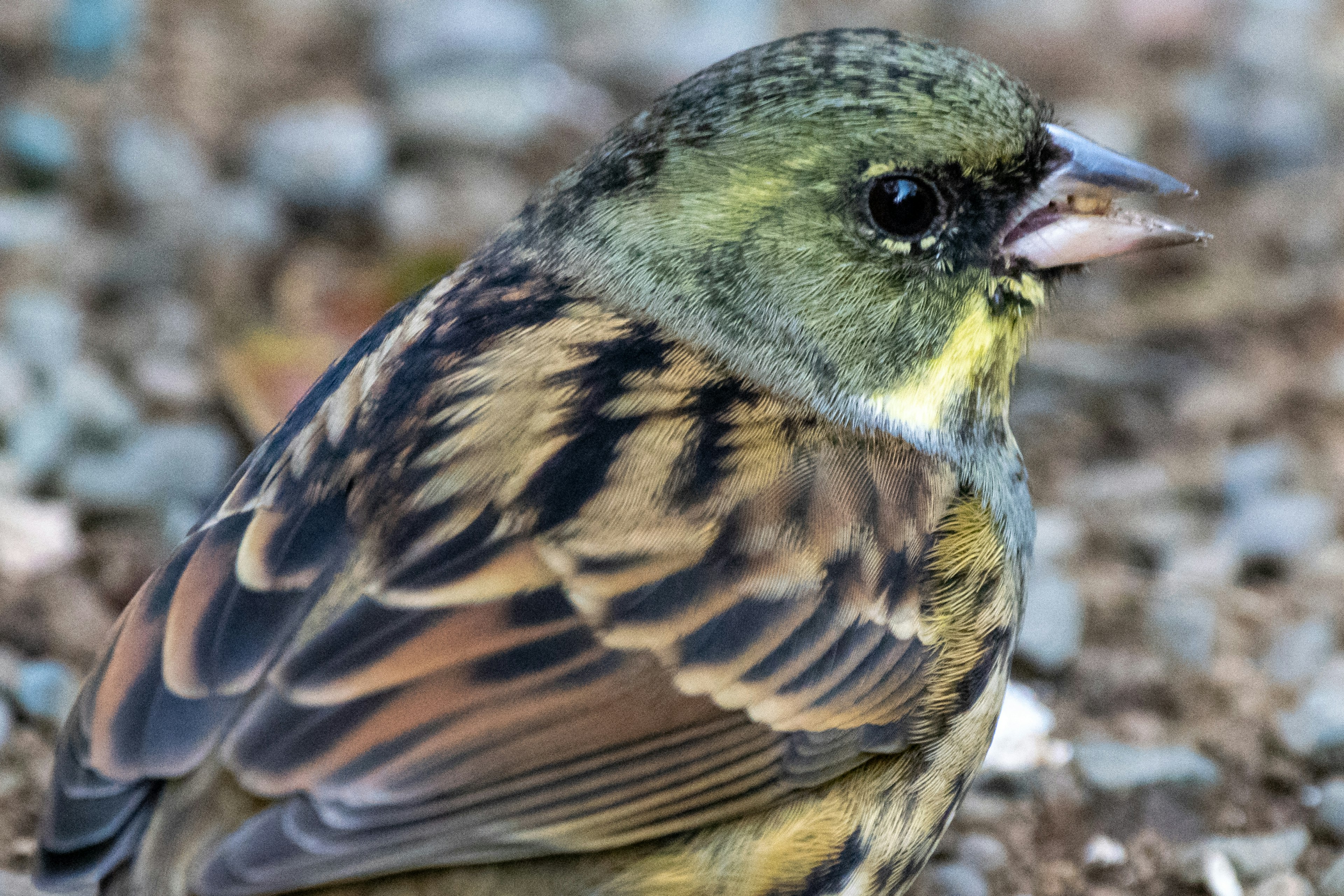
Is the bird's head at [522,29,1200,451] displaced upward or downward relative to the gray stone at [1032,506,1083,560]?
upward

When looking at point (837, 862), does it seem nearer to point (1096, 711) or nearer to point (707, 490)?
point (707, 490)

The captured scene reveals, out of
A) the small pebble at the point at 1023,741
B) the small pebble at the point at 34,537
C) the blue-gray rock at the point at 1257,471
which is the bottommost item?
the small pebble at the point at 1023,741

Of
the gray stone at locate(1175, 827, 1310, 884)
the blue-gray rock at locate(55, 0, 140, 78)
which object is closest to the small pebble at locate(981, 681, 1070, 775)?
the gray stone at locate(1175, 827, 1310, 884)

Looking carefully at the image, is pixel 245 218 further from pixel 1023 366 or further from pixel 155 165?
pixel 1023 366

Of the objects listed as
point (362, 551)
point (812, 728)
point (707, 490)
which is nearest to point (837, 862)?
point (812, 728)

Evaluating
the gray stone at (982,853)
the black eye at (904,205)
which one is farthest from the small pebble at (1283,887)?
the black eye at (904,205)

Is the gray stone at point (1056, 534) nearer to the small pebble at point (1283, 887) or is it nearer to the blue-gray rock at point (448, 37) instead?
the small pebble at point (1283, 887)

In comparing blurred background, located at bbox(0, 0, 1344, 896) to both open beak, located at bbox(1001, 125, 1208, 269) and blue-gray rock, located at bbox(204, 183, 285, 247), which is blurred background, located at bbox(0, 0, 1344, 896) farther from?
open beak, located at bbox(1001, 125, 1208, 269)

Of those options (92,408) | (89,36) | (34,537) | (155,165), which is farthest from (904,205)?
(89,36)
